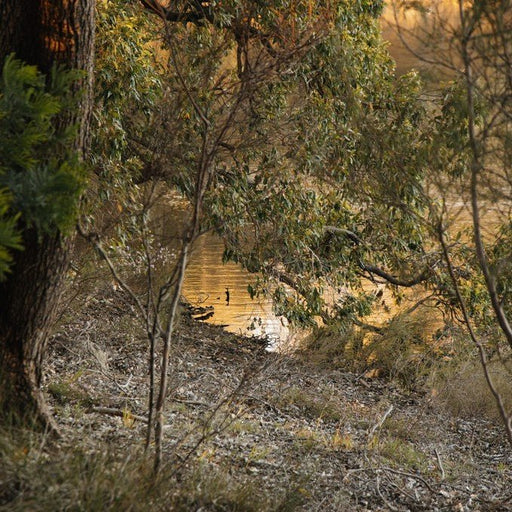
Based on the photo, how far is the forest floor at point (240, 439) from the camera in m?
4.13

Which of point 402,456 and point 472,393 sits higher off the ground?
point 472,393

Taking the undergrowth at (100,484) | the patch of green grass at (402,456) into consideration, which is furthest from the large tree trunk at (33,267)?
the patch of green grass at (402,456)

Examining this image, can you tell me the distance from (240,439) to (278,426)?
990 millimetres

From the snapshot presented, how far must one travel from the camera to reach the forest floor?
13.5 ft

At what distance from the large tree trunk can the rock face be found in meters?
A: 0.45

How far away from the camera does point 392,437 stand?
8008 millimetres

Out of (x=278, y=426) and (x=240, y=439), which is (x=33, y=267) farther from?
(x=278, y=426)

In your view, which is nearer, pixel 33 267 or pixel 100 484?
pixel 100 484

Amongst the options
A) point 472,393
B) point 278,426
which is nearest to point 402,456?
point 278,426

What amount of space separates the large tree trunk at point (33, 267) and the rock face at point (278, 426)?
45 cm

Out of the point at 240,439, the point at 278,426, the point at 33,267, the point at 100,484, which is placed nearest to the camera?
the point at 100,484

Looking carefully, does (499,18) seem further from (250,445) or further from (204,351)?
(204,351)

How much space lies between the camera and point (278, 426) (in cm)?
740

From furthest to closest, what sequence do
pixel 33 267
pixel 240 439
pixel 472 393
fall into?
pixel 472 393 → pixel 240 439 → pixel 33 267
